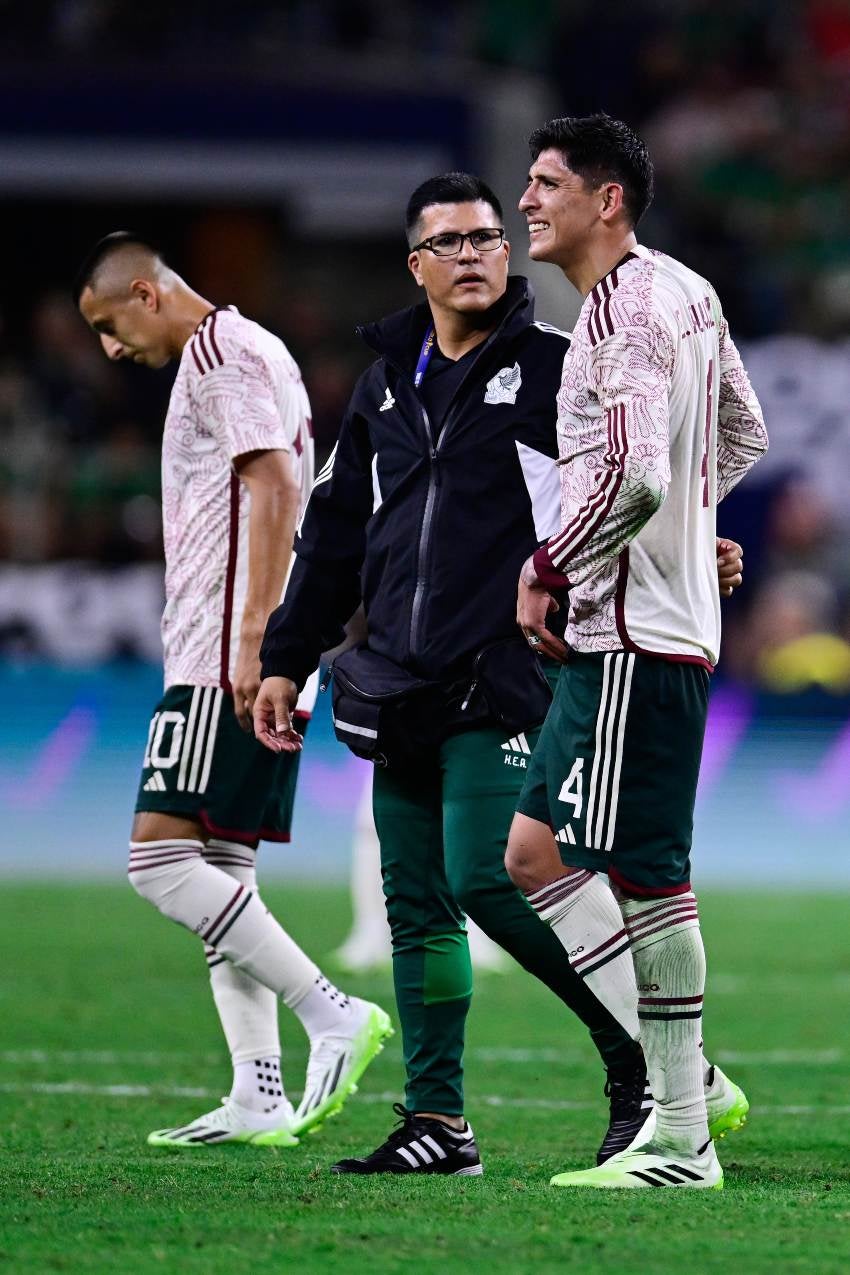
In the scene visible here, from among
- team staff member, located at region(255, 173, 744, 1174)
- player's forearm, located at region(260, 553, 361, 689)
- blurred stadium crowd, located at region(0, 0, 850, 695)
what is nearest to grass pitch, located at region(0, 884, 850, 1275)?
team staff member, located at region(255, 173, 744, 1174)

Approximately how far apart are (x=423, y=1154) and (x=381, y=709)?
1046 millimetres

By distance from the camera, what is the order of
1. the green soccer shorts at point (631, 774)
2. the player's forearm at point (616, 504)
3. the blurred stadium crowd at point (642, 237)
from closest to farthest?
the player's forearm at point (616, 504)
the green soccer shorts at point (631, 774)
the blurred stadium crowd at point (642, 237)

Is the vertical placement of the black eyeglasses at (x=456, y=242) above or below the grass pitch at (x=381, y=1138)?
above

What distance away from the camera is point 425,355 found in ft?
18.0

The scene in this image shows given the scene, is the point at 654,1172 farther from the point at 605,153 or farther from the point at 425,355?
the point at 605,153

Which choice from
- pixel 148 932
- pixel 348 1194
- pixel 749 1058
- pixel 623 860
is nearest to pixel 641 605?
pixel 623 860

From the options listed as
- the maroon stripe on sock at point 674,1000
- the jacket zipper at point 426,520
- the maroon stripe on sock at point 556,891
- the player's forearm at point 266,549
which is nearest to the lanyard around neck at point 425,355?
the jacket zipper at point 426,520

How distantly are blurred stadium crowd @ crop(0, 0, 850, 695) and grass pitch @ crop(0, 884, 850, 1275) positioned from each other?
4751 mm

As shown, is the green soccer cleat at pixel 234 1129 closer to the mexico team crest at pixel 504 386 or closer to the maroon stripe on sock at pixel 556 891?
the maroon stripe on sock at pixel 556 891

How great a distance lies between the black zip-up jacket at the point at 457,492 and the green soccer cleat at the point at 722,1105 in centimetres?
112

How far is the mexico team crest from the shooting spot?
5332 mm

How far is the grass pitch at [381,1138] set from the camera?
4.03m

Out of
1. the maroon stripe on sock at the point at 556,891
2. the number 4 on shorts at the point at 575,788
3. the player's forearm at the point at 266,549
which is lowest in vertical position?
the maroon stripe on sock at the point at 556,891

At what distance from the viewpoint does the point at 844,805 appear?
14461mm
